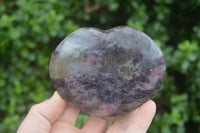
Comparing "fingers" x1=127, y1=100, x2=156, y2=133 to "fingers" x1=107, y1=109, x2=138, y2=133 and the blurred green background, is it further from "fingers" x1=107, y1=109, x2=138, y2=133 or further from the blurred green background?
the blurred green background

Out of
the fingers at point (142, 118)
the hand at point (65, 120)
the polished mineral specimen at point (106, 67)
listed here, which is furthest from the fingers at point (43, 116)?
the fingers at point (142, 118)

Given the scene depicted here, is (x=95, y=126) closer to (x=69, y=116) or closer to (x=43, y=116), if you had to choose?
(x=69, y=116)

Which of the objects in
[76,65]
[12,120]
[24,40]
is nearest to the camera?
[76,65]

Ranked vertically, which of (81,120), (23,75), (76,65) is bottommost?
(81,120)

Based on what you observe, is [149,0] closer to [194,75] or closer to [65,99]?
[194,75]

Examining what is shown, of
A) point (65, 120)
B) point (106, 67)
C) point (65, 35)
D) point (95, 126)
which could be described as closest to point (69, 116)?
point (65, 120)

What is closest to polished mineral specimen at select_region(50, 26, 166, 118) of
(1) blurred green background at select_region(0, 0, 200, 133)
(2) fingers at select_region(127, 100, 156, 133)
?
(2) fingers at select_region(127, 100, 156, 133)

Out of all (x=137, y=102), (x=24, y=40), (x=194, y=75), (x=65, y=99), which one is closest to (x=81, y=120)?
(x=65, y=99)
